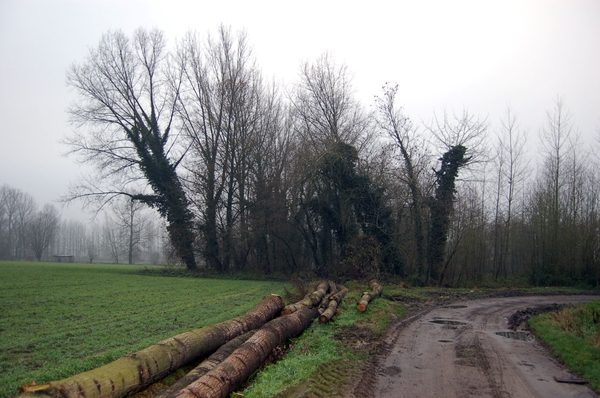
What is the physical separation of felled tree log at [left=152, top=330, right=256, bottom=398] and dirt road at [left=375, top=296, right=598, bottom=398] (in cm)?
264

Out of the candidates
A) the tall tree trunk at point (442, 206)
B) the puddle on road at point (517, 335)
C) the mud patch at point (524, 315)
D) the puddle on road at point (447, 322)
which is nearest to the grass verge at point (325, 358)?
the puddle on road at point (447, 322)

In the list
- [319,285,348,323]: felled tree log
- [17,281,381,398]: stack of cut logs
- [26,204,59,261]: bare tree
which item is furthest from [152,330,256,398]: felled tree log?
[26,204,59,261]: bare tree

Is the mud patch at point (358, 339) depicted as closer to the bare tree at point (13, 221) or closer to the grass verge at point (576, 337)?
the grass verge at point (576, 337)

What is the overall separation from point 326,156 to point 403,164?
4.91 meters

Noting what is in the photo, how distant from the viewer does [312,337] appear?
10227 millimetres

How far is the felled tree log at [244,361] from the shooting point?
573cm

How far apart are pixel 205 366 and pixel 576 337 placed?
26.9 feet

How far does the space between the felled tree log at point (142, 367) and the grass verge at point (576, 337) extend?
6.39m

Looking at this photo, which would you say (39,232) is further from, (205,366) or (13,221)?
(205,366)

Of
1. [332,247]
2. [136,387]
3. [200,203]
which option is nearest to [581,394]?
[136,387]

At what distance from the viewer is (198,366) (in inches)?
279

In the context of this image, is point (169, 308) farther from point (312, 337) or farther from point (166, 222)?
point (166, 222)

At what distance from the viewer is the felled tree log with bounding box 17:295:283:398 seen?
17.0 feet

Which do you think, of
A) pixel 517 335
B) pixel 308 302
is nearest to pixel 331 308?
pixel 308 302
